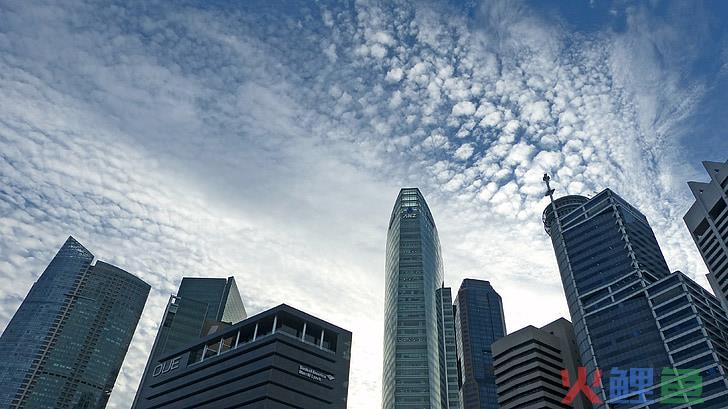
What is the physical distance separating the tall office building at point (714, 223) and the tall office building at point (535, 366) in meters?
46.7

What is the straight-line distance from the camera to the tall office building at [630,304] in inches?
5153

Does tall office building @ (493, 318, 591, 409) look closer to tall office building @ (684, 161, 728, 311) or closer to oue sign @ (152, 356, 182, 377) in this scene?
tall office building @ (684, 161, 728, 311)

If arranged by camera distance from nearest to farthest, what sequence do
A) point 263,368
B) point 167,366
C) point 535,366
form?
point 263,368, point 167,366, point 535,366

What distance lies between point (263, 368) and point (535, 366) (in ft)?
301

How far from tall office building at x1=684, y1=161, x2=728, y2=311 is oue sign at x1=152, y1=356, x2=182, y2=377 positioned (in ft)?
512

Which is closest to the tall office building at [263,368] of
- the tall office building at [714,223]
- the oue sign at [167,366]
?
the oue sign at [167,366]

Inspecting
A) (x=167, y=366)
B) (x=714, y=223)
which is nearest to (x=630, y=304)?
(x=714, y=223)

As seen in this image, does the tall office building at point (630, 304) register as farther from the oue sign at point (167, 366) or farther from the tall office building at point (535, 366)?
the oue sign at point (167, 366)

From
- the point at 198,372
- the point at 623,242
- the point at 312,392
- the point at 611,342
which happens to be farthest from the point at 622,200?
the point at 198,372

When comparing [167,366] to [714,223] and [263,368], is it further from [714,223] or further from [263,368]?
[714,223]

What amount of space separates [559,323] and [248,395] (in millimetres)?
118401

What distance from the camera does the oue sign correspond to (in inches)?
4968

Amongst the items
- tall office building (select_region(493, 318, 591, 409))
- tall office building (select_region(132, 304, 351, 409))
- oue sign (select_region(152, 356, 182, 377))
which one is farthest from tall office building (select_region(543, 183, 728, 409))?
oue sign (select_region(152, 356, 182, 377))

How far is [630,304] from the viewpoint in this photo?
492 ft
